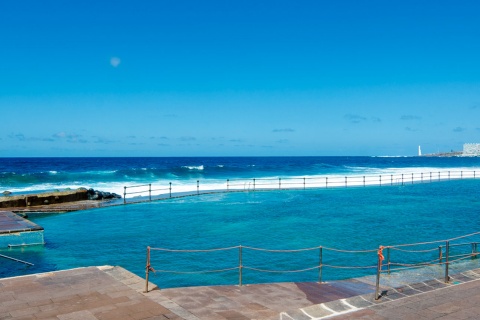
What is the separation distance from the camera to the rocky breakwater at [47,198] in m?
25.0

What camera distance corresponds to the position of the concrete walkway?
740 centimetres

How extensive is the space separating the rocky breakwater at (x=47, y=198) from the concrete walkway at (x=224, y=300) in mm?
17602

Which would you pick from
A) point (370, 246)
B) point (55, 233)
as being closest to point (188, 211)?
point (55, 233)

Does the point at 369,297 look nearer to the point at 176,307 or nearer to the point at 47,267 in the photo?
the point at 176,307

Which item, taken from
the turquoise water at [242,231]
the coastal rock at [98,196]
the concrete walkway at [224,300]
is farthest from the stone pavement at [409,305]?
the coastal rock at [98,196]

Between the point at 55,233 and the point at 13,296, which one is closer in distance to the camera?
the point at 13,296

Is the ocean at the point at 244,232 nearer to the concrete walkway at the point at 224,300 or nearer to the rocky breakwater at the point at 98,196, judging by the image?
the concrete walkway at the point at 224,300

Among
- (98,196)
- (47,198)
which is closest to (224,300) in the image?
(47,198)

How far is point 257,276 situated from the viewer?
12148 millimetres

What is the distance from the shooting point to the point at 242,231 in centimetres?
1869

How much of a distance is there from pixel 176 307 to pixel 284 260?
6578 mm

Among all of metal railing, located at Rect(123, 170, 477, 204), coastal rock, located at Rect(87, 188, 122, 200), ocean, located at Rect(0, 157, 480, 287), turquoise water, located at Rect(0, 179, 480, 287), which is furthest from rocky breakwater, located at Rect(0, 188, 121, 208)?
ocean, located at Rect(0, 157, 480, 287)

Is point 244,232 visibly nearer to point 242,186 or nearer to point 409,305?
point 409,305

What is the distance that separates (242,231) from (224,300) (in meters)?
10.5
